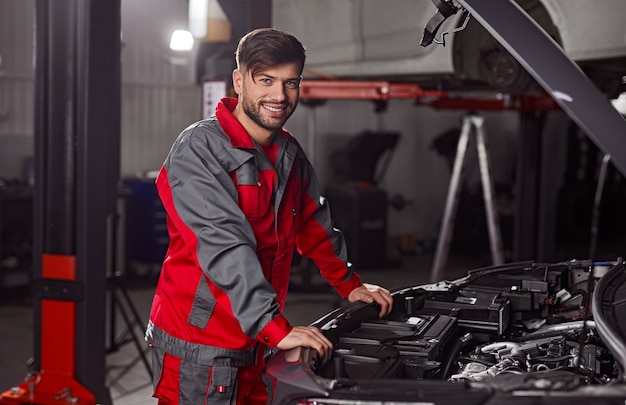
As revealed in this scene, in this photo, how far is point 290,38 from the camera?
2096 millimetres

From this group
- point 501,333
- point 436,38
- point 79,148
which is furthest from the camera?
point 436,38

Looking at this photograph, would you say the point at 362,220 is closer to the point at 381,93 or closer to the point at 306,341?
the point at 381,93

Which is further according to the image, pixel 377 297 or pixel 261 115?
pixel 377 297

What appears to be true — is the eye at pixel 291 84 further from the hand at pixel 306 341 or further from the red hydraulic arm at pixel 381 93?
the red hydraulic arm at pixel 381 93

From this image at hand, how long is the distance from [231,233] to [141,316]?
14.4 feet

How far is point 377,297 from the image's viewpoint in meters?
2.31

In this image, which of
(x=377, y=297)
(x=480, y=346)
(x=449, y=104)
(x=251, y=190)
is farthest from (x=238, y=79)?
(x=449, y=104)

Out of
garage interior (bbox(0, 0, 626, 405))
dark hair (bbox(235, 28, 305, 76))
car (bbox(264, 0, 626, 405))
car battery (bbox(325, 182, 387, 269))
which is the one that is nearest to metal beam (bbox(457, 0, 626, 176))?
car (bbox(264, 0, 626, 405))

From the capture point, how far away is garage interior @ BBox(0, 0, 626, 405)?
3217 mm

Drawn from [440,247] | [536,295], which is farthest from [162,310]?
[440,247]

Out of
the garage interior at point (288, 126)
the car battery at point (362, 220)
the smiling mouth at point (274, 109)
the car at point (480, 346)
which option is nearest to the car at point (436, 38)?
the garage interior at point (288, 126)

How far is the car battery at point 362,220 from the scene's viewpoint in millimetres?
8102

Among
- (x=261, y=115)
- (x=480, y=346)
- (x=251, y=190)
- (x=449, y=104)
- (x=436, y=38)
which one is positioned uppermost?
(x=436, y=38)

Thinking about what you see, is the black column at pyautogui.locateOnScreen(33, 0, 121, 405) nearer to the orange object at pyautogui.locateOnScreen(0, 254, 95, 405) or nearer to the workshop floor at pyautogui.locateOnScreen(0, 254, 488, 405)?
the orange object at pyautogui.locateOnScreen(0, 254, 95, 405)
